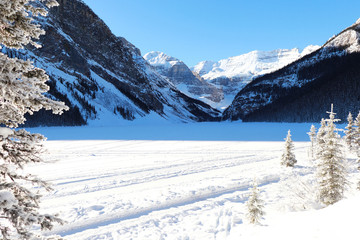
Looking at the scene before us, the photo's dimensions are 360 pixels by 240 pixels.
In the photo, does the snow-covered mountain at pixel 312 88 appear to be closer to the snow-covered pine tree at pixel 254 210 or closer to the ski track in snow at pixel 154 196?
the ski track in snow at pixel 154 196

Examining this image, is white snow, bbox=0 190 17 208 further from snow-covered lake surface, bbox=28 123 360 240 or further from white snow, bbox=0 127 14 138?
snow-covered lake surface, bbox=28 123 360 240

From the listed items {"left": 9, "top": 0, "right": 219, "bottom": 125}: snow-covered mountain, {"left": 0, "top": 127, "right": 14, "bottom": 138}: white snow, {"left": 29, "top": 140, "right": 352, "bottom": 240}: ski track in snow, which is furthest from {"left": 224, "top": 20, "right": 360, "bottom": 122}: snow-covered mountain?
{"left": 0, "top": 127, "right": 14, "bottom": 138}: white snow

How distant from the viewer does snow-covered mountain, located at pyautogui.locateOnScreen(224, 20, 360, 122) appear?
100 m

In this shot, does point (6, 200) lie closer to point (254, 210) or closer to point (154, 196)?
point (254, 210)

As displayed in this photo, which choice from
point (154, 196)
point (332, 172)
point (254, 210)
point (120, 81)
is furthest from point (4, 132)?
point (120, 81)

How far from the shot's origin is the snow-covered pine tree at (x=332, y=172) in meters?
10.2

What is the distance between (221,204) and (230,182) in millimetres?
2690

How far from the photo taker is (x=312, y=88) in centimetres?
11988

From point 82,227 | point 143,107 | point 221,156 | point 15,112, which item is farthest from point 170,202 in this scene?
point 143,107

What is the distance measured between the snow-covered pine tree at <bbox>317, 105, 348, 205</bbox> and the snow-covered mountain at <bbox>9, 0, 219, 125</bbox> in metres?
88.6

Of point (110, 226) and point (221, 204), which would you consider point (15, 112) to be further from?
point (221, 204)

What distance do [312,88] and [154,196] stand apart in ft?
457

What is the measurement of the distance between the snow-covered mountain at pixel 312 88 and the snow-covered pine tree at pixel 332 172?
103696mm

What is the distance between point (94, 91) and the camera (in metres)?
118
